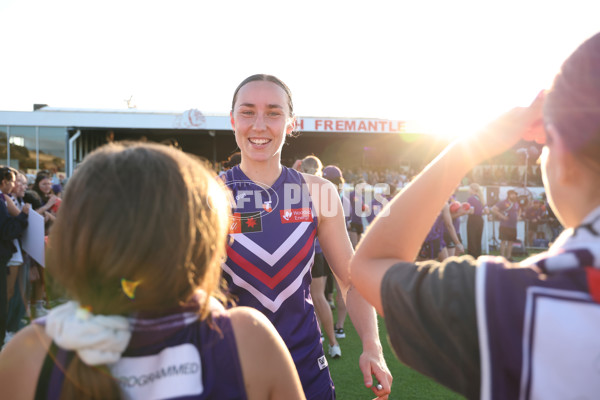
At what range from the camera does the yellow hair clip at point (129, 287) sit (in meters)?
0.94

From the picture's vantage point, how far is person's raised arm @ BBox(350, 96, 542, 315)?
103 cm

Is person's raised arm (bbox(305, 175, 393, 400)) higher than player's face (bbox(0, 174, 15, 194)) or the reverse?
the reverse

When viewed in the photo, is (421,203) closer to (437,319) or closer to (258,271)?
(437,319)

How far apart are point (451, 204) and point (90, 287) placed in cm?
983

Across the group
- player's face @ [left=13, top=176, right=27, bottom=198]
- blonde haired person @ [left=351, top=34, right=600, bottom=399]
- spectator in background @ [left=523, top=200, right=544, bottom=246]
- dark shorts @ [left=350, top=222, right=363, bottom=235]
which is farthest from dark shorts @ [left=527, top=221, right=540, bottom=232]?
blonde haired person @ [left=351, top=34, right=600, bottom=399]

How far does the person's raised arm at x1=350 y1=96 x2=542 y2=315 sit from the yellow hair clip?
1.59 feet

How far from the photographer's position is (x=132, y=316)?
96 cm

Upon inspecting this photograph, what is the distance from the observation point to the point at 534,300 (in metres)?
0.78

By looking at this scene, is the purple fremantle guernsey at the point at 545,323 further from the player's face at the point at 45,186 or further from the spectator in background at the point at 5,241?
the player's face at the point at 45,186

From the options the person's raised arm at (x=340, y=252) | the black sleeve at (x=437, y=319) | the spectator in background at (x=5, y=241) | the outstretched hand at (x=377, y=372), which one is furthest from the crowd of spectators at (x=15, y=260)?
the black sleeve at (x=437, y=319)

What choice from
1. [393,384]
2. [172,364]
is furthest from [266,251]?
[393,384]

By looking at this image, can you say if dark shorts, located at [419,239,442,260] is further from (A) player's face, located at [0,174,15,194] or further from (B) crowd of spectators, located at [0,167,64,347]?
(A) player's face, located at [0,174,15,194]

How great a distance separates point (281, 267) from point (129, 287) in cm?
119

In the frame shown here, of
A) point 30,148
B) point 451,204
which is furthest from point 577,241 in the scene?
point 30,148
